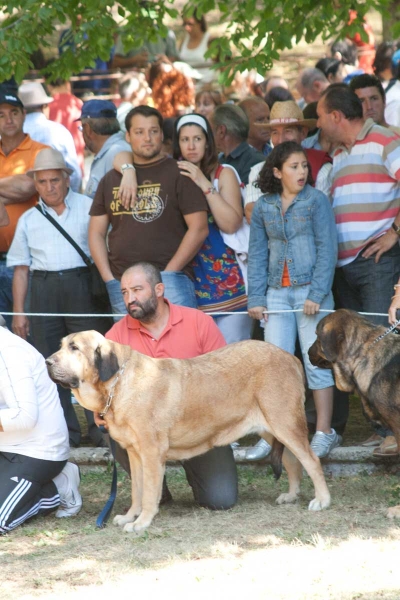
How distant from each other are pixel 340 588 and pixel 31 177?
4804 mm

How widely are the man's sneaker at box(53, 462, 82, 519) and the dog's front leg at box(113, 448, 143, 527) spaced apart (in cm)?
41

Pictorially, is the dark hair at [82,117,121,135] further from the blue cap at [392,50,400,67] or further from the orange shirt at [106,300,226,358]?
the blue cap at [392,50,400,67]

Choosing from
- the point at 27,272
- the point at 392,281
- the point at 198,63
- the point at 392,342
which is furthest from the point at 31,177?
the point at 198,63

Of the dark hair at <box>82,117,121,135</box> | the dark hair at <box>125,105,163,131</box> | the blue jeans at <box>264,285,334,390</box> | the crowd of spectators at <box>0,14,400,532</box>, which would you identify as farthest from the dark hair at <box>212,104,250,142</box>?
the blue jeans at <box>264,285,334,390</box>

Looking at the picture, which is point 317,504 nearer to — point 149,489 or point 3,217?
point 149,489

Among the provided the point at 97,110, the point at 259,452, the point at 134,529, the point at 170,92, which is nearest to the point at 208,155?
the point at 97,110

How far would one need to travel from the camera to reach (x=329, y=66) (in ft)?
37.2

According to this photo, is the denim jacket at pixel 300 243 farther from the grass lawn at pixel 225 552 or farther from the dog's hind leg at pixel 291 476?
the grass lawn at pixel 225 552

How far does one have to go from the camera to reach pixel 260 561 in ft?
16.5

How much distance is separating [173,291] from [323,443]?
1.59 m

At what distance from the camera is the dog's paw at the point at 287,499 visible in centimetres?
627

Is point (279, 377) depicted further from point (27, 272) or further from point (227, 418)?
point (27, 272)

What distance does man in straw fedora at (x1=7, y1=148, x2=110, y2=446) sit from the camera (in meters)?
7.58

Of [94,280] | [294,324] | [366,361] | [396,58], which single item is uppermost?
[396,58]
